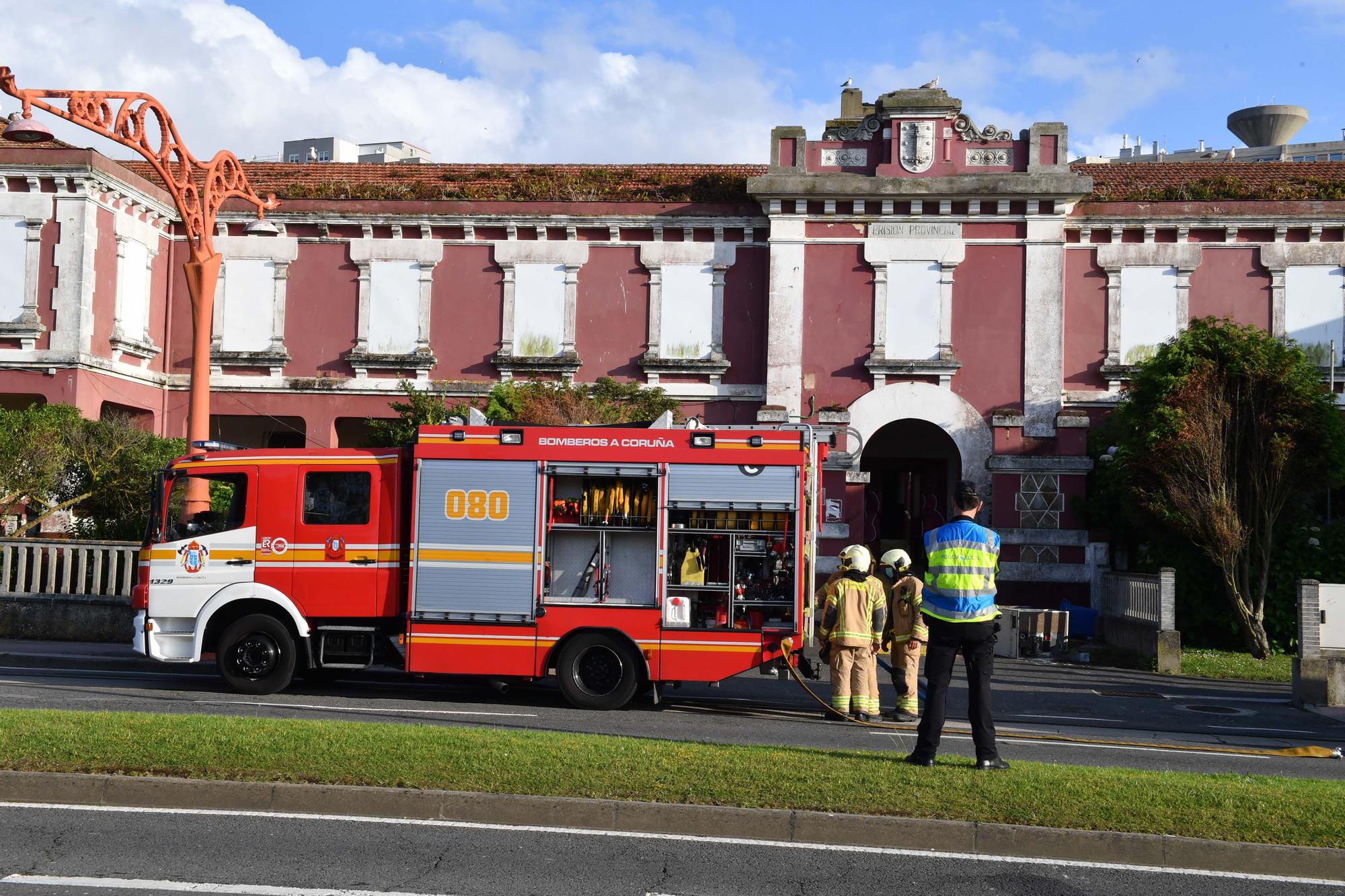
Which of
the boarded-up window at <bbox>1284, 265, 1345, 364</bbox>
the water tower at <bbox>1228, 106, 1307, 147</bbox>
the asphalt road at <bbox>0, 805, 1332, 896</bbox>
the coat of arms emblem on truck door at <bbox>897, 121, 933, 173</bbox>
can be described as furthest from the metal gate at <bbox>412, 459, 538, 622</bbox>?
the water tower at <bbox>1228, 106, 1307, 147</bbox>

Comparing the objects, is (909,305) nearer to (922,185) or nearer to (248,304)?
(922,185)

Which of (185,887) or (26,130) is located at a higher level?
(26,130)

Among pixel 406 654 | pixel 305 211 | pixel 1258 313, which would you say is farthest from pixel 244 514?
pixel 1258 313

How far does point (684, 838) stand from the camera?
24.6ft

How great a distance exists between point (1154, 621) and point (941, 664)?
1166 centimetres

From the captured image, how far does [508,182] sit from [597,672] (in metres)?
16.4

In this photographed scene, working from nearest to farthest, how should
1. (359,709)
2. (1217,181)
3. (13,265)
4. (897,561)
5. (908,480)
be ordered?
(359,709) < (897,561) < (13,265) < (1217,181) < (908,480)

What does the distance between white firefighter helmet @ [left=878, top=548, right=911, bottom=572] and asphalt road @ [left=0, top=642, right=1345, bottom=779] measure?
1.60 meters

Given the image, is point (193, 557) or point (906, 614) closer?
point (906, 614)

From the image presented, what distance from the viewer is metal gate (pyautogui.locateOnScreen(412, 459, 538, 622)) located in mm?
12922

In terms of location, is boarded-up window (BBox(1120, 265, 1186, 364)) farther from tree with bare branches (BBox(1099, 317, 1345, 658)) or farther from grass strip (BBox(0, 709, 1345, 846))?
grass strip (BBox(0, 709, 1345, 846))

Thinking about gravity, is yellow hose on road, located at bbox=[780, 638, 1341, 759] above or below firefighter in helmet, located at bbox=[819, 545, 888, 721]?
below

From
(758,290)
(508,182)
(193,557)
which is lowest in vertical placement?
(193,557)

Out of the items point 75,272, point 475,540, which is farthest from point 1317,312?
point 75,272
